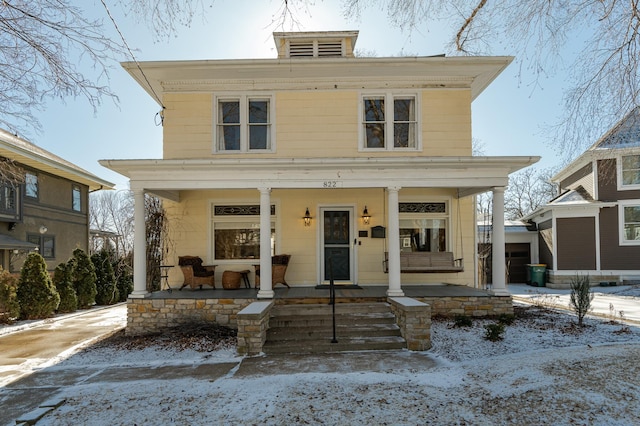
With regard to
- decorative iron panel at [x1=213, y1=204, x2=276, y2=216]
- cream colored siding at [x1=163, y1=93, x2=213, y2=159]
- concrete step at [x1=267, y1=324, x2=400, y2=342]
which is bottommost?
concrete step at [x1=267, y1=324, x2=400, y2=342]

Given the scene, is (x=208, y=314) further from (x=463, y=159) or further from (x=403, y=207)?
(x=463, y=159)

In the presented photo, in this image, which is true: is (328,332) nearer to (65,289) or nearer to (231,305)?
(231,305)

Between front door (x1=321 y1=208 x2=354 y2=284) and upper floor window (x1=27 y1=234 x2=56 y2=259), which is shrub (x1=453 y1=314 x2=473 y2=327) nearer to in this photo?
front door (x1=321 y1=208 x2=354 y2=284)

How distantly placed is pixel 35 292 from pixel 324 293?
757 centimetres

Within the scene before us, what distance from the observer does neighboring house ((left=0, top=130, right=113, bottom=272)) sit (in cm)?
1328

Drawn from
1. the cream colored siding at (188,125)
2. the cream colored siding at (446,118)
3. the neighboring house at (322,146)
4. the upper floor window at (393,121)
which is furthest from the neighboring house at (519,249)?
the cream colored siding at (188,125)

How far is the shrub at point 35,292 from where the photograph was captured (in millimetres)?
9898

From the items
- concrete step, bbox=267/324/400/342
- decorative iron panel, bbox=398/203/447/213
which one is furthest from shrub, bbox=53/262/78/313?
decorative iron panel, bbox=398/203/447/213

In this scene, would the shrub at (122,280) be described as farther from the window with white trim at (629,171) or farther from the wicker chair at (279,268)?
the window with white trim at (629,171)

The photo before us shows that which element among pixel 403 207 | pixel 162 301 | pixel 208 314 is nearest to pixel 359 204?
pixel 403 207

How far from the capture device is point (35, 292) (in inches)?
393

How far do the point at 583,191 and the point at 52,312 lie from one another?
18.9 metres

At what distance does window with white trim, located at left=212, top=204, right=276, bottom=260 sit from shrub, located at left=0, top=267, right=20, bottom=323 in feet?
16.8

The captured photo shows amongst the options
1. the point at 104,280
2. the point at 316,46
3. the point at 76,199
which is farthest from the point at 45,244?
the point at 316,46
